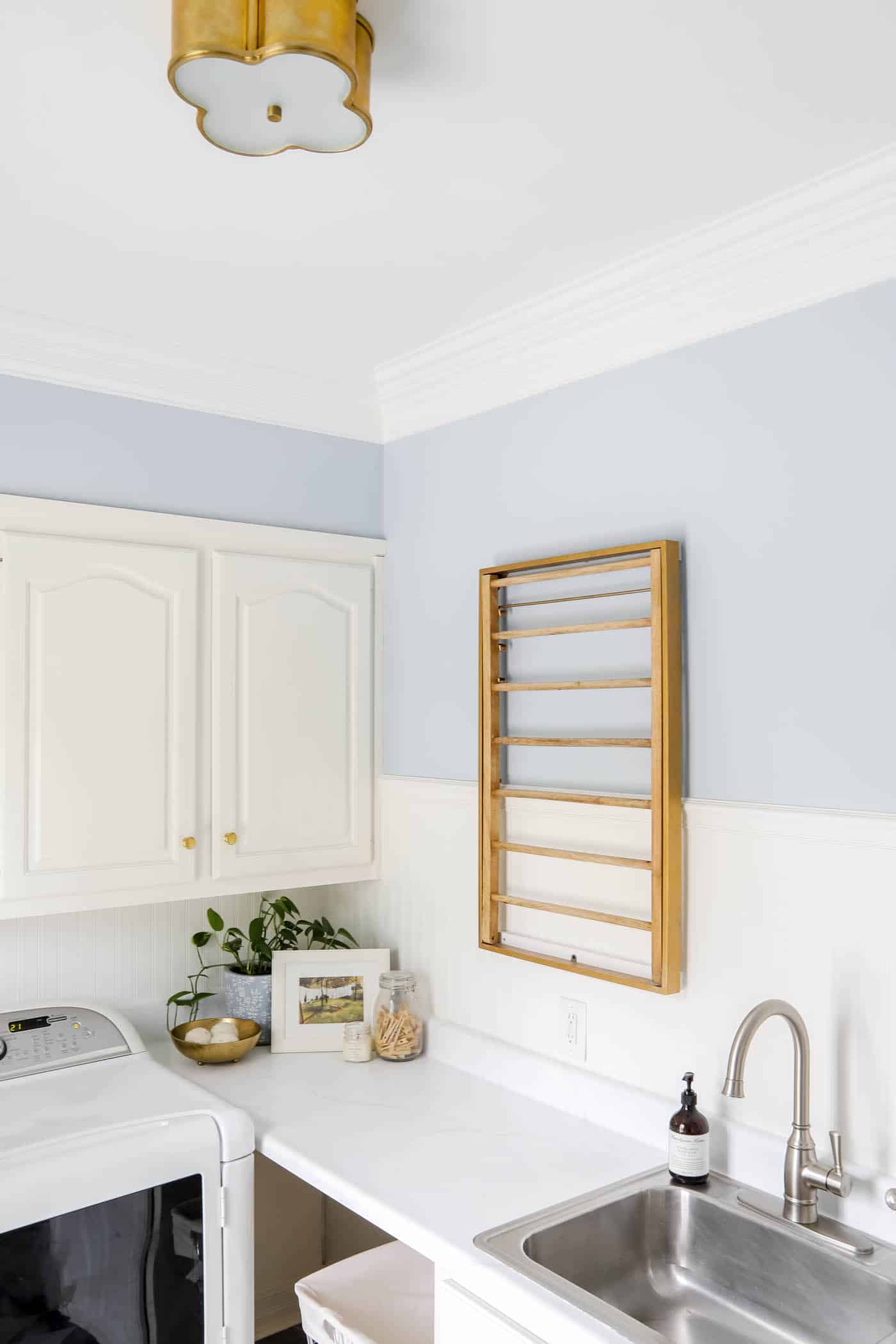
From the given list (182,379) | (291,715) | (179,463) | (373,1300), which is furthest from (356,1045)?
Answer: (182,379)

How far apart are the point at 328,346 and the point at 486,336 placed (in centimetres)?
39

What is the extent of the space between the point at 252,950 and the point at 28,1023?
58 centimetres

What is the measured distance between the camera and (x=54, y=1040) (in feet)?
7.55

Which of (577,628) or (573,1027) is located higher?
(577,628)

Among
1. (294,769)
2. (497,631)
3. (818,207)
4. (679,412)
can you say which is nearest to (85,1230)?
(294,769)

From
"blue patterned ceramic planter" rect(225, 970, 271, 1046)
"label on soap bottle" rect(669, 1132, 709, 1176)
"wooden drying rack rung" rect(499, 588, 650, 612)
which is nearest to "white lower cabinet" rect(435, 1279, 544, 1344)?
"label on soap bottle" rect(669, 1132, 709, 1176)

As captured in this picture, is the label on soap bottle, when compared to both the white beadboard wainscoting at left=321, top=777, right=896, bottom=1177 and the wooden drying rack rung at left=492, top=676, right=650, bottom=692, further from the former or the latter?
the wooden drying rack rung at left=492, top=676, right=650, bottom=692

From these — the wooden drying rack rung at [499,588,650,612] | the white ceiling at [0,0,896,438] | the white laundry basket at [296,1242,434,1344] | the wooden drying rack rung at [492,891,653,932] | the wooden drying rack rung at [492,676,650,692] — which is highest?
the white ceiling at [0,0,896,438]

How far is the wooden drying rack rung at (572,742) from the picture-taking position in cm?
196

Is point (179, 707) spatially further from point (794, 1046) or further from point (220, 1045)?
point (794, 1046)

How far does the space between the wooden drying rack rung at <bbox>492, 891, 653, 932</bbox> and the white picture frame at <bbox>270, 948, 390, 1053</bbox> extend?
0.46 m

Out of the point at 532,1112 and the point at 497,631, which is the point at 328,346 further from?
the point at 532,1112

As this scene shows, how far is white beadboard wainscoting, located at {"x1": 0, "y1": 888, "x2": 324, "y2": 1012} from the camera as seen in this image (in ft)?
8.03

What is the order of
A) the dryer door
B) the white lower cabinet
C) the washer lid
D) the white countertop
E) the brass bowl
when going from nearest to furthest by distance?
the white lower cabinet → the white countertop → the dryer door → the washer lid → the brass bowl
